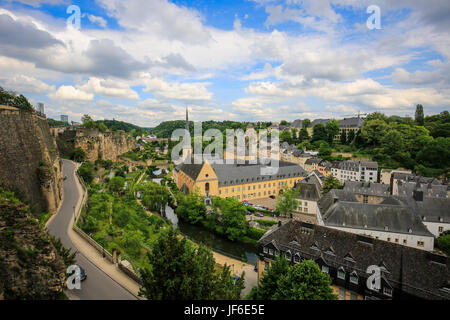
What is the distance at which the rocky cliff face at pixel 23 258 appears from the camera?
10.3 metres

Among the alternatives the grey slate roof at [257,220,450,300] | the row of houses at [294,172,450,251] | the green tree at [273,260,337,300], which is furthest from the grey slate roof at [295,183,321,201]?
the green tree at [273,260,337,300]

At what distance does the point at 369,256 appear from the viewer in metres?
16.4

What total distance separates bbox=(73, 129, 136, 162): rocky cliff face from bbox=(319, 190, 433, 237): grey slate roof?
49.6 metres

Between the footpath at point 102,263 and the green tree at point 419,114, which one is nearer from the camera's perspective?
the footpath at point 102,263

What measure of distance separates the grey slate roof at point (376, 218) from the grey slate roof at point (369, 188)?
13.4 meters

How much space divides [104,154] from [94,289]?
51.8 meters

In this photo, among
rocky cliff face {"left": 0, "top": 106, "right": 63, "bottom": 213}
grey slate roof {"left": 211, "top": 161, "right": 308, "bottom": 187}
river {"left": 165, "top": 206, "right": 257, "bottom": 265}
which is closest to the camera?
rocky cliff face {"left": 0, "top": 106, "right": 63, "bottom": 213}

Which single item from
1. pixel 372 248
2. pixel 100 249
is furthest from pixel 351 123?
pixel 100 249

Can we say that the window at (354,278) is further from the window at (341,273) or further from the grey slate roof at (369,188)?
the grey slate roof at (369,188)

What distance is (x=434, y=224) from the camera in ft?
89.1

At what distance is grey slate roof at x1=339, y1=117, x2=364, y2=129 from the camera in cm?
8162

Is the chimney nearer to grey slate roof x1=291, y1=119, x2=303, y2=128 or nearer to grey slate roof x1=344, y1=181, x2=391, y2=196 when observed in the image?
grey slate roof x1=344, y1=181, x2=391, y2=196

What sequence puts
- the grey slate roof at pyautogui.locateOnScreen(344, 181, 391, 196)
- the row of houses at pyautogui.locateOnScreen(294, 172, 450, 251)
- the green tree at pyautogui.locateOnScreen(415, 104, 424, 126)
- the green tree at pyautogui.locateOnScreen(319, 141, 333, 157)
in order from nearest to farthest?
the row of houses at pyautogui.locateOnScreen(294, 172, 450, 251)
the grey slate roof at pyautogui.locateOnScreen(344, 181, 391, 196)
the green tree at pyautogui.locateOnScreen(319, 141, 333, 157)
the green tree at pyautogui.locateOnScreen(415, 104, 424, 126)

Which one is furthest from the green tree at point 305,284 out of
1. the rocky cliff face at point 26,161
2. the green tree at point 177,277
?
the rocky cliff face at point 26,161
